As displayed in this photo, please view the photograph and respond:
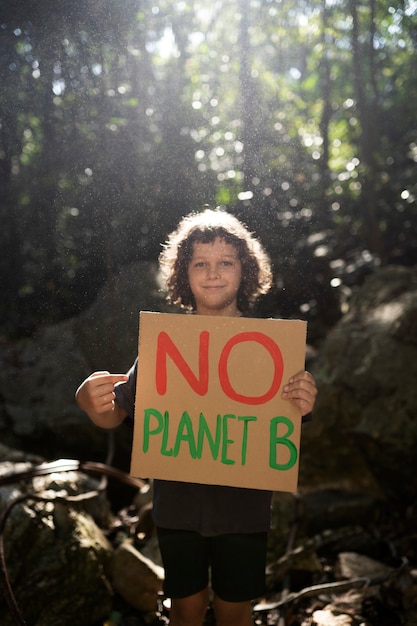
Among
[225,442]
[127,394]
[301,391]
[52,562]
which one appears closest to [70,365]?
[52,562]

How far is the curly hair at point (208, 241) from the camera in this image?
1405mm

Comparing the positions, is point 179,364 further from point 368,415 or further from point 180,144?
point 180,144

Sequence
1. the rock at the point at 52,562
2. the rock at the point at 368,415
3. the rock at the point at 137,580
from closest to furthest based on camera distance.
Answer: the rock at the point at 52,562 < the rock at the point at 137,580 < the rock at the point at 368,415

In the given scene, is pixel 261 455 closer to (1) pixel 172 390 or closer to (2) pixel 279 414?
(2) pixel 279 414

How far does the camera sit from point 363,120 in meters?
3.65

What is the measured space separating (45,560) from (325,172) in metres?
2.73

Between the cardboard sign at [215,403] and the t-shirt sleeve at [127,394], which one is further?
the t-shirt sleeve at [127,394]

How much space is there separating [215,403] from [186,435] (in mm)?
102

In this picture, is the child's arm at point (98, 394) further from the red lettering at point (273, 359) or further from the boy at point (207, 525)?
the red lettering at point (273, 359)

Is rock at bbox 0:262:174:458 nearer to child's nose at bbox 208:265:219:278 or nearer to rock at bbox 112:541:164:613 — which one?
child's nose at bbox 208:265:219:278

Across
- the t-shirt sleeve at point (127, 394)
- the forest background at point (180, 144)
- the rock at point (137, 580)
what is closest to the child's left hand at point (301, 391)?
the t-shirt sleeve at point (127, 394)

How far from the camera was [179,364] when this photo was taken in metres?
1.21

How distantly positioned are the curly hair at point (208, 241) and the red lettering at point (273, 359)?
299 mm

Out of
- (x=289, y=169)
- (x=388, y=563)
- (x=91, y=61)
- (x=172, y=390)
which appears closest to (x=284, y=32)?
(x=289, y=169)
